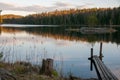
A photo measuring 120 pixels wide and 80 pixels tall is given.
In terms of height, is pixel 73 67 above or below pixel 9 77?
below

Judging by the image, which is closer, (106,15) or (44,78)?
(44,78)

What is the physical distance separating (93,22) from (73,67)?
82.2 metres

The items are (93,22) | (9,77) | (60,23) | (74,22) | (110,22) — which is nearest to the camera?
(9,77)

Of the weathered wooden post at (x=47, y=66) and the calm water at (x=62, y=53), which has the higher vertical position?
the weathered wooden post at (x=47, y=66)

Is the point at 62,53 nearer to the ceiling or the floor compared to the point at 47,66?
nearer to the floor

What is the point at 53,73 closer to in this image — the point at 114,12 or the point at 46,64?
the point at 46,64

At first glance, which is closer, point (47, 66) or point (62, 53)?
point (47, 66)

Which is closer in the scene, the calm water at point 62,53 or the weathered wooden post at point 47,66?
the weathered wooden post at point 47,66

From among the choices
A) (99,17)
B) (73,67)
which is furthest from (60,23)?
(73,67)

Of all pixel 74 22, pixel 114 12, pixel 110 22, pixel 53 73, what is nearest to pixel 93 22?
pixel 110 22

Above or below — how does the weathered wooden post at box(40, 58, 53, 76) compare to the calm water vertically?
above

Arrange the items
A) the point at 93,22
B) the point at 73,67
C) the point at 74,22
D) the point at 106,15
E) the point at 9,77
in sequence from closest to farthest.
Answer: the point at 9,77 < the point at 73,67 < the point at 93,22 < the point at 106,15 < the point at 74,22

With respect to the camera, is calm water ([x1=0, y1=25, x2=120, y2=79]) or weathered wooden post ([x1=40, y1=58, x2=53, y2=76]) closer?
weathered wooden post ([x1=40, y1=58, x2=53, y2=76])

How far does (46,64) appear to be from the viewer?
11703 millimetres
